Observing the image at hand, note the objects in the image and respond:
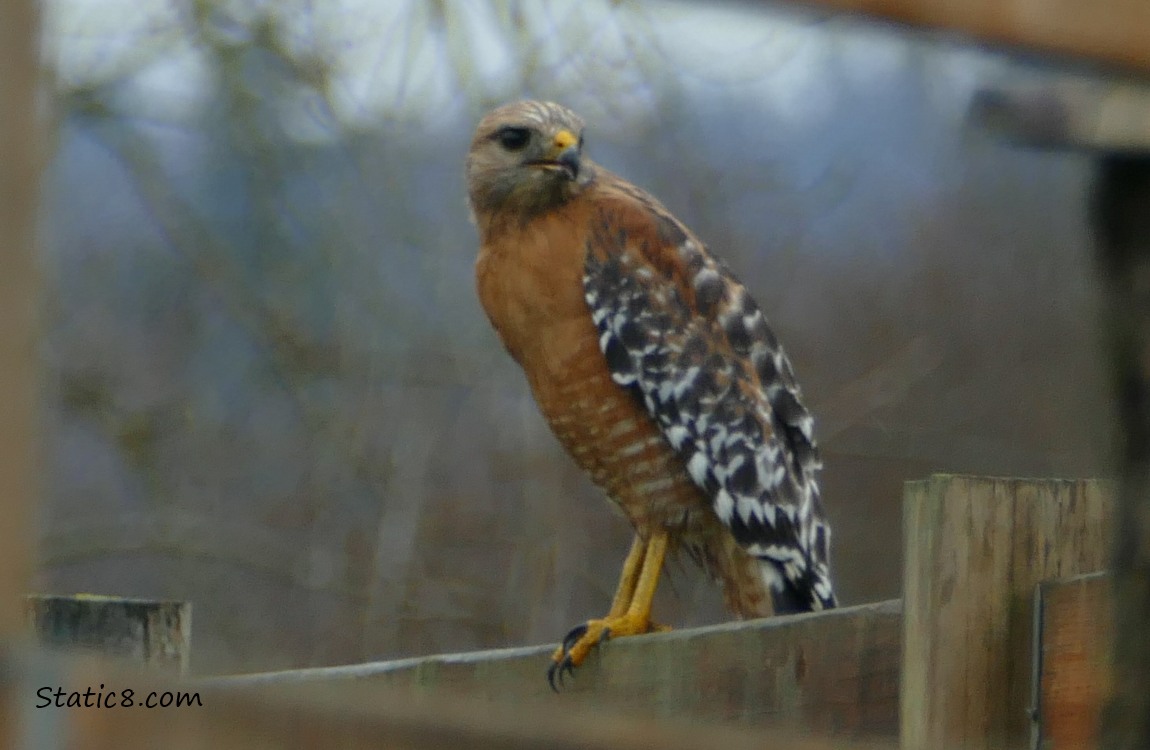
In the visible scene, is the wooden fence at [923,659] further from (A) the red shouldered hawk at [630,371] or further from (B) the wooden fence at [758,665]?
(A) the red shouldered hawk at [630,371]

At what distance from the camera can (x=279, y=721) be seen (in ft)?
2.51

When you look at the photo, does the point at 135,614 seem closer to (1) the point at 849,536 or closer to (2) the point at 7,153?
(2) the point at 7,153

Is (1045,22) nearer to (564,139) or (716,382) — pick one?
(564,139)

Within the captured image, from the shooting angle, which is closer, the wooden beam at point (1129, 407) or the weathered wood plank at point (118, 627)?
the wooden beam at point (1129, 407)

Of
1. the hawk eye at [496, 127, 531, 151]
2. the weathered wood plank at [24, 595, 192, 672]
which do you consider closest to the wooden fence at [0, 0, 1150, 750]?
the weathered wood plank at [24, 595, 192, 672]

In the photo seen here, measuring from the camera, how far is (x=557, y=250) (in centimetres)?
388

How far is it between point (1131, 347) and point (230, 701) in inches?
23.4

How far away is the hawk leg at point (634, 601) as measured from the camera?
307cm

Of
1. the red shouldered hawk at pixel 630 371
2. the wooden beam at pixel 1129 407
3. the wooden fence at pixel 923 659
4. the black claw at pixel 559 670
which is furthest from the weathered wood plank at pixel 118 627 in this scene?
the wooden beam at pixel 1129 407

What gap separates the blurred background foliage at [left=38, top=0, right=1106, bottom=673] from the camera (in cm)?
795

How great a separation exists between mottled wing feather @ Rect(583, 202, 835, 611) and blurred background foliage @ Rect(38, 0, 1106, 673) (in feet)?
10.5

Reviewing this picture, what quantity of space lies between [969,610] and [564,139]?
7.51ft

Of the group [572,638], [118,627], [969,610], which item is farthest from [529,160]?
[969,610]

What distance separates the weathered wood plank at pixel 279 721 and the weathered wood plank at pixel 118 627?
1.67 metres
